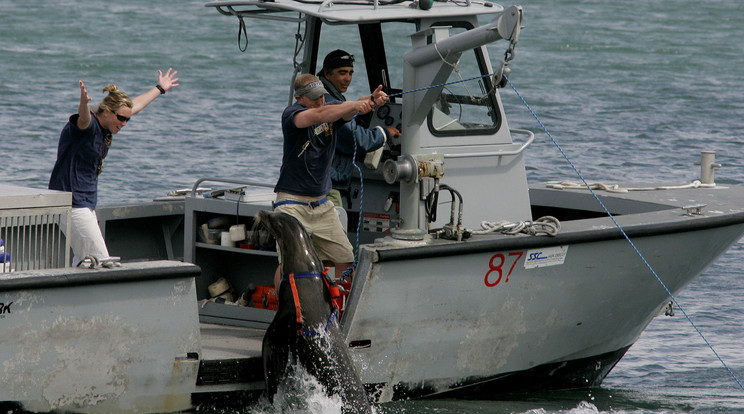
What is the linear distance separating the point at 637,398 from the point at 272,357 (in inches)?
118

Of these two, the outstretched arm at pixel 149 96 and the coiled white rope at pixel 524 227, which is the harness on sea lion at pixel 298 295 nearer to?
the coiled white rope at pixel 524 227

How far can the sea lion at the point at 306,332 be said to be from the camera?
20.9 feet

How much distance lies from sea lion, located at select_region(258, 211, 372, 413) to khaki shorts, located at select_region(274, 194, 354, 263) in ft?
0.85

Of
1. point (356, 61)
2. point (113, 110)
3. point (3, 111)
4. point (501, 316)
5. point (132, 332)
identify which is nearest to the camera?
point (132, 332)

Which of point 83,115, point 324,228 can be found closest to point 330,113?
point 324,228

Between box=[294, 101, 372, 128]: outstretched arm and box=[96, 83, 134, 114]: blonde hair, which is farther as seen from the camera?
box=[96, 83, 134, 114]: blonde hair

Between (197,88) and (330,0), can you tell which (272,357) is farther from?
(197,88)

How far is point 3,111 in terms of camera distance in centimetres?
1903

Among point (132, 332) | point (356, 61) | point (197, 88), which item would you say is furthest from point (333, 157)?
point (197, 88)

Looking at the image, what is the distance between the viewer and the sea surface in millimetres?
9258

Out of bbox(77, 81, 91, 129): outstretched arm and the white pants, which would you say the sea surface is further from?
bbox(77, 81, 91, 129): outstretched arm

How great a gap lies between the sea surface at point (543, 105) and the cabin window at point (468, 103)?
60cm

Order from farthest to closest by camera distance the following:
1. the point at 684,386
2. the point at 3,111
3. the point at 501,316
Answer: the point at 3,111 < the point at 684,386 < the point at 501,316

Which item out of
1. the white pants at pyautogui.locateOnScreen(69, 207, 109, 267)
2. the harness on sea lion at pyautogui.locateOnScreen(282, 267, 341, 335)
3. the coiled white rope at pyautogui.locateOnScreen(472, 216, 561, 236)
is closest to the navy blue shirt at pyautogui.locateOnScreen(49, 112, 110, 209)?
the white pants at pyautogui.locateOnScreen(69, 207, 109, 267)
